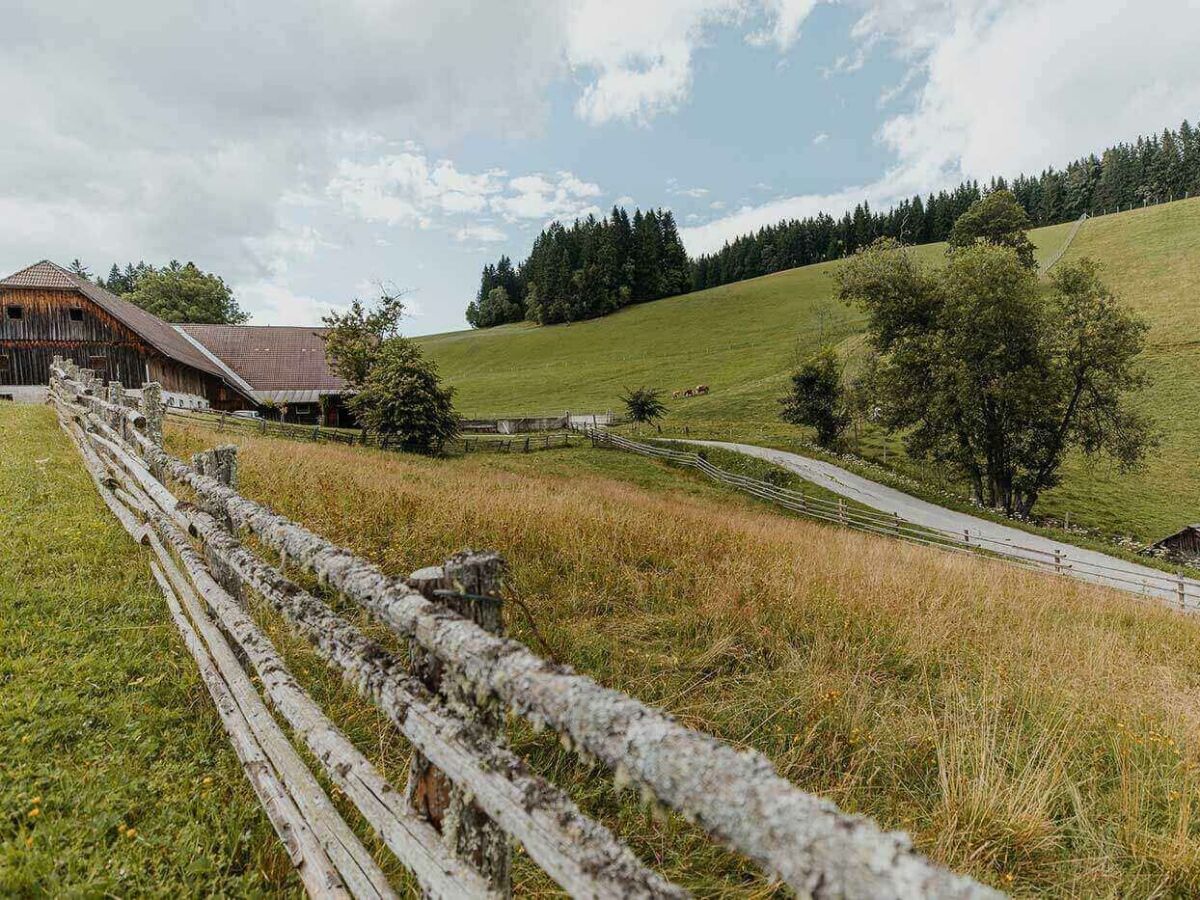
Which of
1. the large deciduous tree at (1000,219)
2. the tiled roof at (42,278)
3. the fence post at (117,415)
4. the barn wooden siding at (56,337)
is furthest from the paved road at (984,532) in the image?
the tiled roof at (42,278)

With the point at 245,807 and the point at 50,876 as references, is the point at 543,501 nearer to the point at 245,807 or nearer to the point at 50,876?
the point at 245,807

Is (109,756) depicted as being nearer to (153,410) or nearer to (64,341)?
(153,410)

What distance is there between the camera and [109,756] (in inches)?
113

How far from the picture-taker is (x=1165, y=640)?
20.4 ft

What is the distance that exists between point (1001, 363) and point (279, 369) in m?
37.3

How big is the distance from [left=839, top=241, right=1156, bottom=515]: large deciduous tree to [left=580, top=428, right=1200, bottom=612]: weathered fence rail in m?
5.29

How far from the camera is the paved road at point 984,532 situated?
44.9ft

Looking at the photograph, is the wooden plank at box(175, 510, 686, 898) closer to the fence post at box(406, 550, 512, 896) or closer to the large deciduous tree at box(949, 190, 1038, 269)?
the fence post at box(406, 550, 512, 896)

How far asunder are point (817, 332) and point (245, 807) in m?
55.7

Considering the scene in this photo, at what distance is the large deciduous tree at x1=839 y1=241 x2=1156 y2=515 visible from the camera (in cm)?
1969

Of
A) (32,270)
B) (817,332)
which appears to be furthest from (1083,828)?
(817,332)

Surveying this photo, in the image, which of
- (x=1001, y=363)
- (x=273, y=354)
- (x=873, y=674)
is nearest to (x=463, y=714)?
(x=873, y=674)

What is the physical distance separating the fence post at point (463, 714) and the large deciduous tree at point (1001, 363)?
23075 mm

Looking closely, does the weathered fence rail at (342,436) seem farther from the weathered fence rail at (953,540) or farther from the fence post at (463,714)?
the fence post at (463,714)
